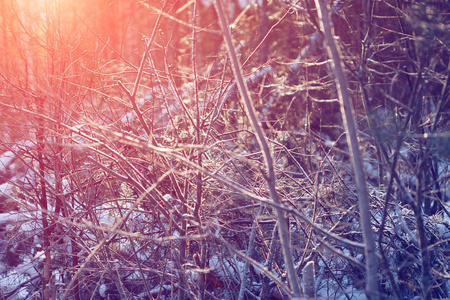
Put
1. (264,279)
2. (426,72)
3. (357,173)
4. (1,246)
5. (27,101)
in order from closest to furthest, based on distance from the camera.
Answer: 1. (357,173)
2. (426,72)
3. (264,279)
4. (27,101)
5. (1,246)

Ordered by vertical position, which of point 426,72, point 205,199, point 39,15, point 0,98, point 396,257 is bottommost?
point 396,257

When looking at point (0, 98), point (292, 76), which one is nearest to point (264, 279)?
point (0, 98)

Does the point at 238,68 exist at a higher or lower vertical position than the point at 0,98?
lower

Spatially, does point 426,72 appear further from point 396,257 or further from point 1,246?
point 1,246

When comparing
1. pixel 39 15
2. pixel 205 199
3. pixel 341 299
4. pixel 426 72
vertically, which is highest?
pixel 39 15

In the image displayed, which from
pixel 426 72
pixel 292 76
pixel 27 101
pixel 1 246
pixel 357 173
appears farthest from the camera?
pixel 292 76

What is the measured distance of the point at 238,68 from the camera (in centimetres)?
A: 171

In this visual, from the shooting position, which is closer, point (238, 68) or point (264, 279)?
point (238, 68)

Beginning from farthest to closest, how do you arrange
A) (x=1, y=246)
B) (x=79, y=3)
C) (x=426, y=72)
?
(x=1, y=246) < (x=79, y=3) < (x=426, y=72)

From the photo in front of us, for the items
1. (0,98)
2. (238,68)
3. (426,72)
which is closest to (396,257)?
(426,72)

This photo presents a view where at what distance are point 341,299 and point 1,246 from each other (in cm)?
429

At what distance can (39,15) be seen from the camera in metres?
4.56

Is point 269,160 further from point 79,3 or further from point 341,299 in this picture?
point 79,3

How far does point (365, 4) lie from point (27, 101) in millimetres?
3583
